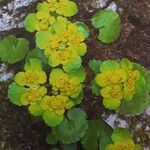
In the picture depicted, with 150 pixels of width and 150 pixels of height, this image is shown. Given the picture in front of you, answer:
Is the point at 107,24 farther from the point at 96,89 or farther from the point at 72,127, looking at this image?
the point at 72,127

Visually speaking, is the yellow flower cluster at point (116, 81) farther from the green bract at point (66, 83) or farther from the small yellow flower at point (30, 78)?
the small yellow flower at point (30, 78)

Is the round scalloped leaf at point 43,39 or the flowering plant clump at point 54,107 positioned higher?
the round scalloped leaf at point 43,39

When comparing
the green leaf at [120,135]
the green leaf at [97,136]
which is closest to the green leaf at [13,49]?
the green leaf at [97,136]

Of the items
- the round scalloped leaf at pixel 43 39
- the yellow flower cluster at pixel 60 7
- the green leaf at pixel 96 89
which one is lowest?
the green leaf at pixel 96 89

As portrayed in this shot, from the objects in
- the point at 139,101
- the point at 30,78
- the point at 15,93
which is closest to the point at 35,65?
the point at 30,78

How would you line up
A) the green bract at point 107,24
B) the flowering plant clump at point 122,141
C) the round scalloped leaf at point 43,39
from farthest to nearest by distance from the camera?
the green bract at point 107,24
the round scalloped leaf at point 43,39
the flowering plant clump at point 122,141

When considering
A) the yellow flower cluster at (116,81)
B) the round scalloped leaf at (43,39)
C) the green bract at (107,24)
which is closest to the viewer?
the yellow flower cluster at (116,81)
